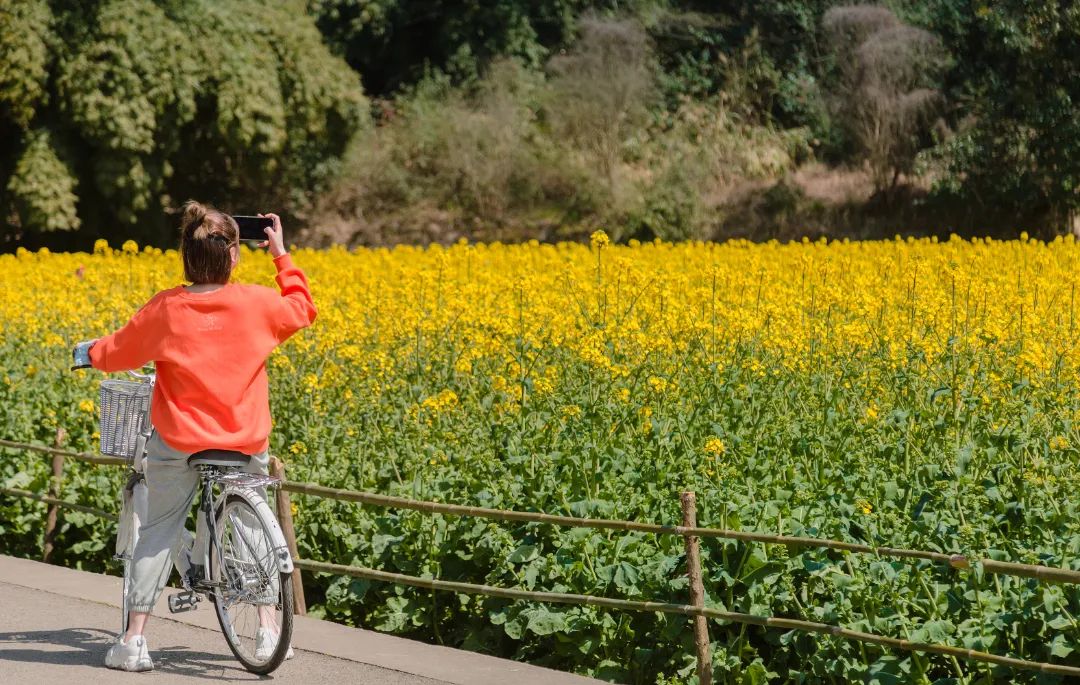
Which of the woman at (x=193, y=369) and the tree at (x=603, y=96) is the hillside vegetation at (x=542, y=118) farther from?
the woman at (x=193, y=369)

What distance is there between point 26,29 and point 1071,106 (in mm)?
17222

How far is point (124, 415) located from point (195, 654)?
3.06ft

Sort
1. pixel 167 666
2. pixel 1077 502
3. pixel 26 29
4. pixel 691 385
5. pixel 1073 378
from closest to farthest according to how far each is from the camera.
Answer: pixel 167 666
pixel 1077 502
pixel 1073 378
pixel 691 385
pixel 26 29

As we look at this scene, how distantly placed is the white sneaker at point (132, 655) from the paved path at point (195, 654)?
3cm

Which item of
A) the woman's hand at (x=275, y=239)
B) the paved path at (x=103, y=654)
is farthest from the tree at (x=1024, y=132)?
the woman's hand at (x=275, y=239)

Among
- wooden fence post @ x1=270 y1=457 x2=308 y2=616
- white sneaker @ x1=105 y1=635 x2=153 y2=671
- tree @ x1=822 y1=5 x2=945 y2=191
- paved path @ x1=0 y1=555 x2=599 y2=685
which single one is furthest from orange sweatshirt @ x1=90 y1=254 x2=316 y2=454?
tree @ x1=822 y1=5 x2=945 y2=191

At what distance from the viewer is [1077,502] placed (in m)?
6.30

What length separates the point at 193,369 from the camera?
559cm

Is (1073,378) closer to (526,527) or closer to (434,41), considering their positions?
(526,527)

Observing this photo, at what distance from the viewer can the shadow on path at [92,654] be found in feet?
19.0

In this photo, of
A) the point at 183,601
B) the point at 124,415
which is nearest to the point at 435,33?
the point at 124,415

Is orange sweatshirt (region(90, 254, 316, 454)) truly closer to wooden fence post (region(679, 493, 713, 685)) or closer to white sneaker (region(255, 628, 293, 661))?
white sneaker (region(255, 628, 293, 661))

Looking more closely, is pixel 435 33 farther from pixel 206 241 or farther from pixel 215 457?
pixel 215 457

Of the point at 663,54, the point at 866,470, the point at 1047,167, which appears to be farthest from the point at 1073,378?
the point at 663,54
